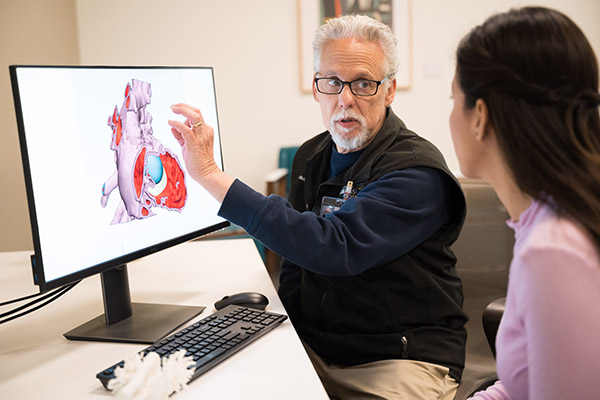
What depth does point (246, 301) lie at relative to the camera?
1.34m

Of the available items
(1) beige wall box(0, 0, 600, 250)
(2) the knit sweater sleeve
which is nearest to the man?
(2) the knit sweater sleeve

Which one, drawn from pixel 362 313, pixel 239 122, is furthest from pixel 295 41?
pixel 362 313

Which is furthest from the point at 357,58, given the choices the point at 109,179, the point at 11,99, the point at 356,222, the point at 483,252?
the point at 11,99

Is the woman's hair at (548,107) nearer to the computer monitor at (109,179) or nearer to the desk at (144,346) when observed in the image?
the desk at (144,346)

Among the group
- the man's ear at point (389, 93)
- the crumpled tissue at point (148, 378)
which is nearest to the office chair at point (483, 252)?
the man's ear at point (389, 93)

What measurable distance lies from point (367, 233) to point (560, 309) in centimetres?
57

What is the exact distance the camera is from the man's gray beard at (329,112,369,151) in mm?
1542

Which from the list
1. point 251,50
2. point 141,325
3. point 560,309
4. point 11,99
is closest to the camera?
point 560,309

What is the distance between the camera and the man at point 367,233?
4.07ft

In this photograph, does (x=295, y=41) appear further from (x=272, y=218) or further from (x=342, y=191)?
(x=272, y=218)

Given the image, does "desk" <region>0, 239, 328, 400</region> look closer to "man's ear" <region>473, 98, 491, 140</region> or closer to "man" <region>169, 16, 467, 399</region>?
"man" <region>169, 16, 467, 399</region>

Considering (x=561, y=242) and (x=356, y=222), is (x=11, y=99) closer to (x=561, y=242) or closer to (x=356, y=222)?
(x=356, y=222)

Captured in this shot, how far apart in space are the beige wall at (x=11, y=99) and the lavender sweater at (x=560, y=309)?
293 centimetres

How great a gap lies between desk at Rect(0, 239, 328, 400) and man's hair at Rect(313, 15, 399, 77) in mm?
670
